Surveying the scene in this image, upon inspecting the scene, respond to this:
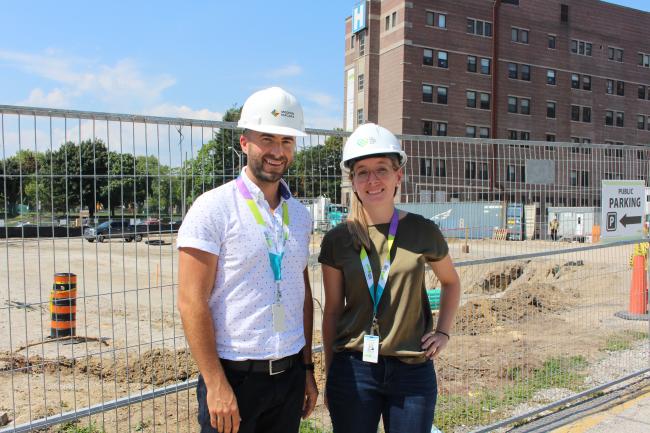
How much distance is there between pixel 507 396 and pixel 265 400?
356 cm

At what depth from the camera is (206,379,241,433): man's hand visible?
2287 mm

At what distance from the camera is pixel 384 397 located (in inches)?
110

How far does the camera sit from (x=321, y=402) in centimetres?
567

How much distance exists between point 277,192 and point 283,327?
659 mm

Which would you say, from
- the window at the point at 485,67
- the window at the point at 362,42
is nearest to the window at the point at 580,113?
the window at the point at 485,67

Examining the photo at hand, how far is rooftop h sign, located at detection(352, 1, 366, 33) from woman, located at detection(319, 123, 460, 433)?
5048 cm

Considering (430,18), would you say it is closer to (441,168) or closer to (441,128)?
(441,128)

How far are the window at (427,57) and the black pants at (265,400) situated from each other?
156 feet

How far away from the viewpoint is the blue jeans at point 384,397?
269 centimetres

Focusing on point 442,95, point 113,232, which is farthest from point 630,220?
point 442,95

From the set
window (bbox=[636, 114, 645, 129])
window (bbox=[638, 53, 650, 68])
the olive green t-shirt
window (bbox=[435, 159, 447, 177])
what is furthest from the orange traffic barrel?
window (bbox=[638, 53, 650, 68])

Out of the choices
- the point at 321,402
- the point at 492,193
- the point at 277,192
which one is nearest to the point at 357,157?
the point at 277,192

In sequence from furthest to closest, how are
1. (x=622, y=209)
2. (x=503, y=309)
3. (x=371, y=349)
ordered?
(x=503, y=309) → (x=622, y=209) → (x=371, y=349)

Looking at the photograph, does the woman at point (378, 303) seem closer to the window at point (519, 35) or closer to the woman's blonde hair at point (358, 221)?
the woman's blonde hair at point (358, 221)
